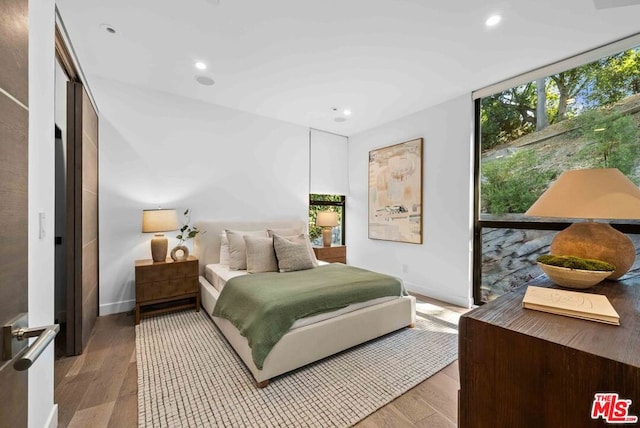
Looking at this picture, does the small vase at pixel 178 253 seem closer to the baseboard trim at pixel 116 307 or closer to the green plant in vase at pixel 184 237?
the green plant in vase at pixel 184 237

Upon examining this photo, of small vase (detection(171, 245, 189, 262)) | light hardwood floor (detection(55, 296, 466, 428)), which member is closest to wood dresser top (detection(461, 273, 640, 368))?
light hardwood floor (detection(55, 296, 466, 428))

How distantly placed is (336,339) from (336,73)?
265 centimetres

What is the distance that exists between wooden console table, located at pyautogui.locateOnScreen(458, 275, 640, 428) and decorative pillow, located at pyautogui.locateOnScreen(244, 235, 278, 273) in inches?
90.3

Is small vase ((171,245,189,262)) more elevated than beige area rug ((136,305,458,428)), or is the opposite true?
small vase ((171,245,189,262))

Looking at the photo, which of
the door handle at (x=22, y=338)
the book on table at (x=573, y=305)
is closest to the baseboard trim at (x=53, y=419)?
the door handle at (x=22, y=338)

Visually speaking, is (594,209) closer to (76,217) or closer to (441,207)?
(441,207)

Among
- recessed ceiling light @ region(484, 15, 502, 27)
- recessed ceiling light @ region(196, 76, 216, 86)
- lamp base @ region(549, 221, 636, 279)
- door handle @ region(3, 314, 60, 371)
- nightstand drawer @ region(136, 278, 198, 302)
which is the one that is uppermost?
recessed ceiling light @ region(196, 76, 216, 86)

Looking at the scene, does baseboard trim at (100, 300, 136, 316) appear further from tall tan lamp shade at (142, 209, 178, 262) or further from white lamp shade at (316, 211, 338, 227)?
white lamp shade at (316, 211, 338, 227)

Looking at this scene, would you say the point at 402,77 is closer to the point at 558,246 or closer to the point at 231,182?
the point at 558,246

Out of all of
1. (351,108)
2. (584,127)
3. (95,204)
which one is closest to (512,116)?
(584,127)

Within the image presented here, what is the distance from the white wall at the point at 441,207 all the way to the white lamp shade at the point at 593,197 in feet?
7.00

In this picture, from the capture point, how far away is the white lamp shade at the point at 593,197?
1.17 m

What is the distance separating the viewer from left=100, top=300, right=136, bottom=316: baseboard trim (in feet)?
10.00

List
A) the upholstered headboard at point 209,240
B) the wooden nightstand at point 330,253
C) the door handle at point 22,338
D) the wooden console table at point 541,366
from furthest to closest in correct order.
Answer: the wooden nightstand at point 330,253
the upholstered headboard at point 209,240
the wooden console table at point 541,366
the door handle at point 22,338
